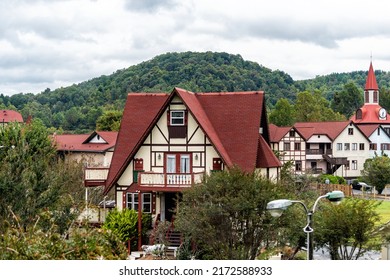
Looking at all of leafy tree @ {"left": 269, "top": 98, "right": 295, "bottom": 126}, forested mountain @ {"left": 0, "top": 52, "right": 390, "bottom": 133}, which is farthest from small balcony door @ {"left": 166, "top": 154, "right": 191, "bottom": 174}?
leafy tree @ {"left": 269, "top": 98, "right": 295, "bottom": 126}

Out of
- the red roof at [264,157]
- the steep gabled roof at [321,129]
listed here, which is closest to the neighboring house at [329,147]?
the steep gabled roof at [321,129]

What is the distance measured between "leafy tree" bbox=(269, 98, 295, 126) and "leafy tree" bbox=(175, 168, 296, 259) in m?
41.5

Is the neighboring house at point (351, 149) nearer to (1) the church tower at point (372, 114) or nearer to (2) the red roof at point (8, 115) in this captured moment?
(1) the church tower at point (372, 114)

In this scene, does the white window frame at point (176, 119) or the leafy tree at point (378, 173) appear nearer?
the white window frame at point (176, 119)

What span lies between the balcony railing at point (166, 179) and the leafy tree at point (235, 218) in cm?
404

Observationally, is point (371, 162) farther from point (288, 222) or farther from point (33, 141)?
point (288, 222)

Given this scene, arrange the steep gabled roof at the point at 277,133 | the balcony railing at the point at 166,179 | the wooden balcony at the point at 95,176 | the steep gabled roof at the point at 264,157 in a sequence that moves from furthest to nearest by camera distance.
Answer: the steep gabled roof at the point at 277,133 → the wooden balcony at the point at 95,176 → the steep gabled roof at the point at 264,157 → the balcony railing at the point at 166,179

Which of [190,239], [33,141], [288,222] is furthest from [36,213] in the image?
[33,141]

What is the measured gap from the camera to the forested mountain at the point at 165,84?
4266cm

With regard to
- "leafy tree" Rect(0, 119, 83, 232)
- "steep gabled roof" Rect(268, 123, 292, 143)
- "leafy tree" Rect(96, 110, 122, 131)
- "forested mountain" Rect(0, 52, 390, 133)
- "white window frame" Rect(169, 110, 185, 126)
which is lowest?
"leafy tree" Rect(0, 119, 83, 232)

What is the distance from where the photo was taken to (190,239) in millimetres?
20422

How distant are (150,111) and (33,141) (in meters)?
8.51

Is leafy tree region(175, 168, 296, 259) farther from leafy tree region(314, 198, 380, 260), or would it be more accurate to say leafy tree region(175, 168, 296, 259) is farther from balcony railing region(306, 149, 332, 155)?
balcony railing region(306, 149, 332, 155)

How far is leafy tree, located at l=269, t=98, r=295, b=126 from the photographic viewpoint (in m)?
59.9
